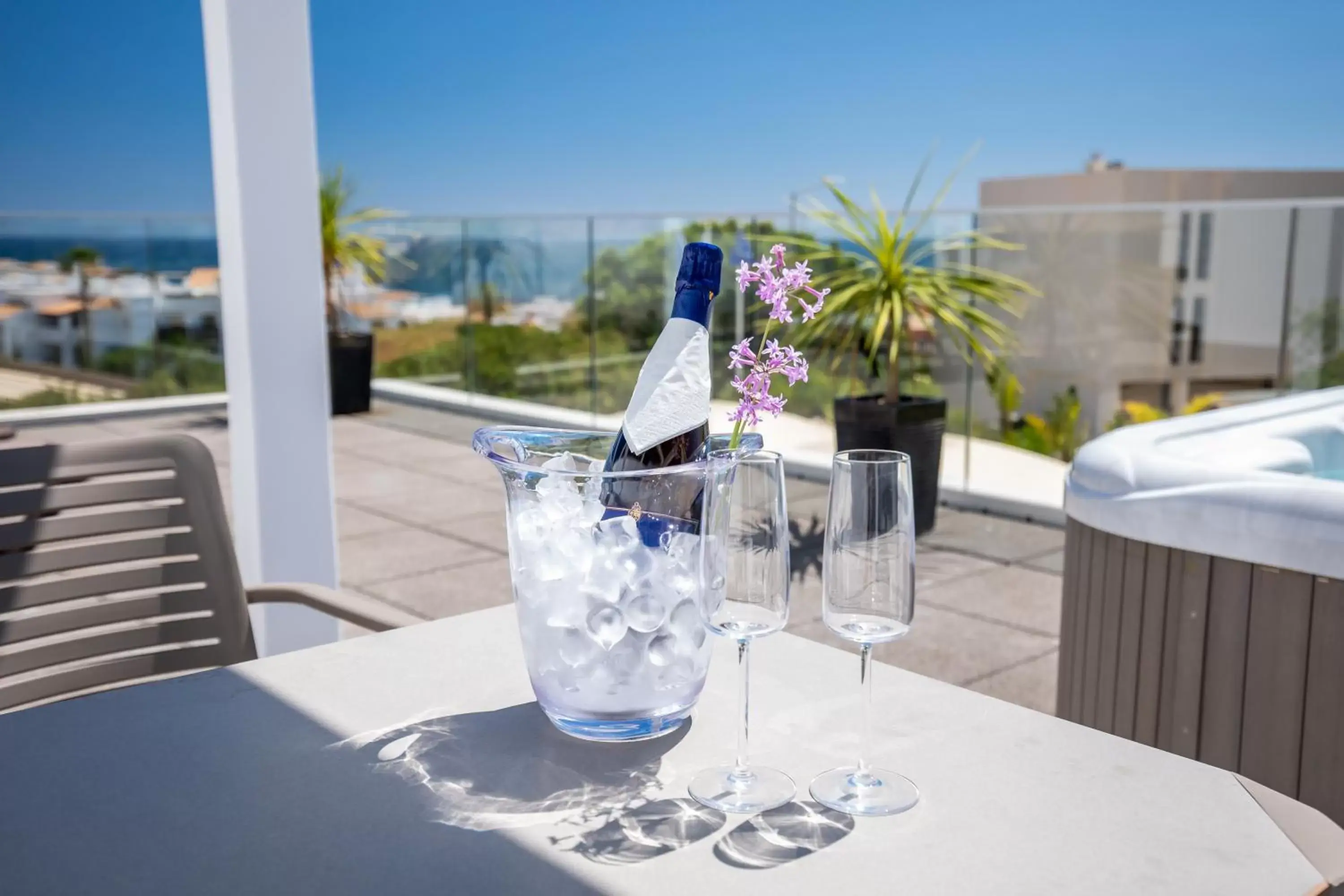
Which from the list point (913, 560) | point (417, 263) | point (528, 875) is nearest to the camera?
point (528, 875)

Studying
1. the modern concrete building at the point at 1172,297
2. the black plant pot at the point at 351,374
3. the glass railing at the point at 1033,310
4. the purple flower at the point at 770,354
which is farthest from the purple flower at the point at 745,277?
the black plant pot at the point at 351,374

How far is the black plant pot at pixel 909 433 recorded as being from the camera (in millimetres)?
4488

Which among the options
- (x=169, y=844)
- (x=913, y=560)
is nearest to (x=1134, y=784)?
(x=913, y=560)

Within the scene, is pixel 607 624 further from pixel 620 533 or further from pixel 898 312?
pixel 898 312

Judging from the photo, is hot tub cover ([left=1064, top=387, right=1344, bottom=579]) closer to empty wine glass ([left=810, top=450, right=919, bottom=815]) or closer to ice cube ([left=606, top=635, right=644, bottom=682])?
empty wine glass ([left=810, top=450, right=919, bottom=815])

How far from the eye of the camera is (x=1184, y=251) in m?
4.59

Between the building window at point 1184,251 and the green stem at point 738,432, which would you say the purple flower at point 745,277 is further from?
the building window at point 1184,251

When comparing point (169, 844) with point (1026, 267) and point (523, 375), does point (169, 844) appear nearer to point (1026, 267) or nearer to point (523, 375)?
point (1026, 267)

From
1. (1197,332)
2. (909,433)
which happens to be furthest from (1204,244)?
(909,433)

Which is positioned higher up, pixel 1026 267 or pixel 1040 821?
pixel 1026 267

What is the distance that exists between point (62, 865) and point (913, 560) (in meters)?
0.63

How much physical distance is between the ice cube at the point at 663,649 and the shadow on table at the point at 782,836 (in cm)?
15

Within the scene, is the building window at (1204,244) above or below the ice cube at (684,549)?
above

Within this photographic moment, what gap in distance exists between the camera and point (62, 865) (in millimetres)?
770
